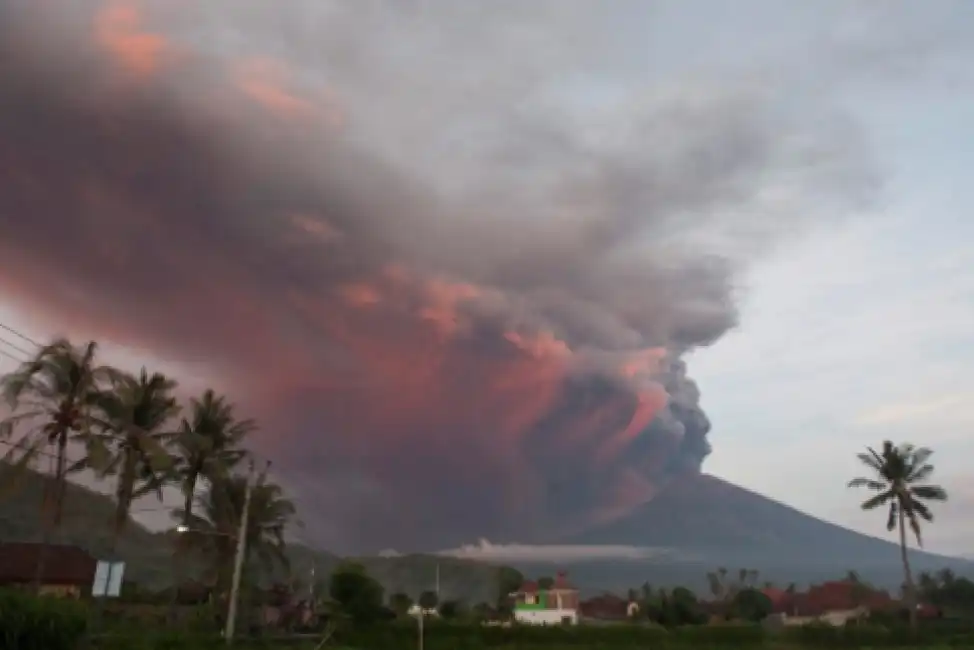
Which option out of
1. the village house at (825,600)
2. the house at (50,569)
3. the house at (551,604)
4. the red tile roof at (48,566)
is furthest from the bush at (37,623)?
the village house at (825,600)

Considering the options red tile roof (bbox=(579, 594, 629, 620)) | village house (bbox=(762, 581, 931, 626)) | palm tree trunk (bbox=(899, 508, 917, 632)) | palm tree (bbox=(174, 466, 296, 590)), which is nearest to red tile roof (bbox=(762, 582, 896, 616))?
village house (bbox=(762, 581, 931, 626))

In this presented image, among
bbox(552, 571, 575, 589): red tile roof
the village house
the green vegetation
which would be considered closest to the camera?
the green vegetation

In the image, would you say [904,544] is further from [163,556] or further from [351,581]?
[163,556]

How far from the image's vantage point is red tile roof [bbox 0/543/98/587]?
51.8 meters

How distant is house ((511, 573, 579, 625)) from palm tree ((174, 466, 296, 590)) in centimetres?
4039

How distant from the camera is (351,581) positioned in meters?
57.1

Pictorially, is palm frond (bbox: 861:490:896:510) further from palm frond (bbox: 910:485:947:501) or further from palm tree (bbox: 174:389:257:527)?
palm tree (bbox: 174:389:257:527)

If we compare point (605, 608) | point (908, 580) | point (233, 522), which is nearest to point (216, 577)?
point (233, 522)

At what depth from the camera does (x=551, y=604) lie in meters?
94.1

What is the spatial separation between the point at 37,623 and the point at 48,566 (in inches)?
1614

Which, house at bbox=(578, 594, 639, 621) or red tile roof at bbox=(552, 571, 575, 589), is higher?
red tile roof at bbox=(552, 571, 575, 589)

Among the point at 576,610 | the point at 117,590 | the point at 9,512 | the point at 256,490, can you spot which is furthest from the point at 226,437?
the point at 9,512

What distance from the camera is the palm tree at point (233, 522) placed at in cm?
4881

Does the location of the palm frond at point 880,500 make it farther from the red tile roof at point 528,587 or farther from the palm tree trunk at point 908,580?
the red tile roof at point 528,587
